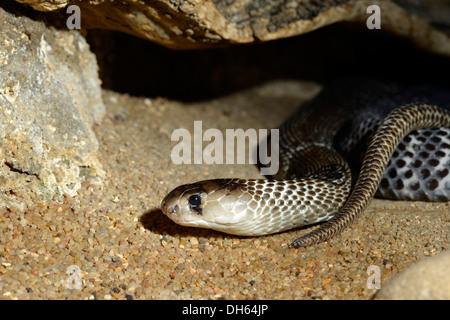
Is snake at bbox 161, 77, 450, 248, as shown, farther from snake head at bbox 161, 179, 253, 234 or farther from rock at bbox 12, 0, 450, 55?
rock at bbox 12, 0, 450, 55

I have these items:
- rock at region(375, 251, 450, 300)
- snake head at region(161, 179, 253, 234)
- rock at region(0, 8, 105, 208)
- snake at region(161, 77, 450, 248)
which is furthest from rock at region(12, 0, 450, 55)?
rock at region(375, 251, 450, 300)

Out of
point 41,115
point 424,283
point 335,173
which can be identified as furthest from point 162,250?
point 424,283

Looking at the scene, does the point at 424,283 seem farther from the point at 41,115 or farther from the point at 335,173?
the point at 41,115

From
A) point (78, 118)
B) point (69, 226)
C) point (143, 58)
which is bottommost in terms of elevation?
point (69, 226)

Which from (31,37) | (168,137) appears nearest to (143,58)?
(168,137)

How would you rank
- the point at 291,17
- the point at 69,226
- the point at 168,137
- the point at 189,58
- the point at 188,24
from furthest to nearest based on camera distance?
1. the point at 189,58
2. the point at 168,137
3. the point at 291,17
4. the point at 188,24
5. the point at 69,226

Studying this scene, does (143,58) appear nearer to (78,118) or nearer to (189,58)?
(189,58)

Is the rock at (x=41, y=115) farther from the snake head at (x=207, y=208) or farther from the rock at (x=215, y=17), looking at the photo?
the snake head at (x=207, y=208)
